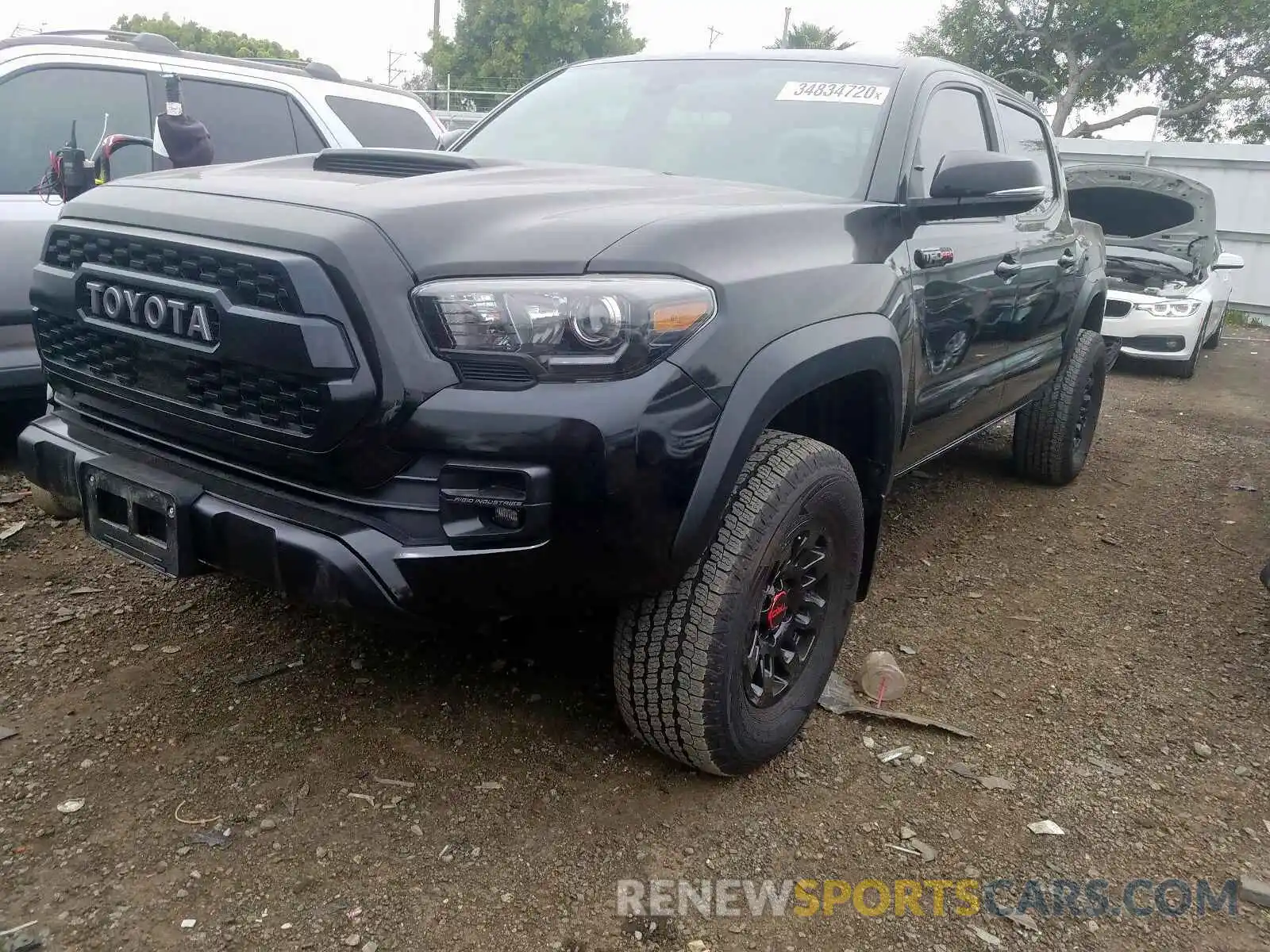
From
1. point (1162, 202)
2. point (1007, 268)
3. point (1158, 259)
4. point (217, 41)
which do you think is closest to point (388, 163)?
point (1007, 268)

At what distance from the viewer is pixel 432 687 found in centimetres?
280

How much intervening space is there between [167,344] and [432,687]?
1183 mm

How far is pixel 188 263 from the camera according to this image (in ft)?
6.75

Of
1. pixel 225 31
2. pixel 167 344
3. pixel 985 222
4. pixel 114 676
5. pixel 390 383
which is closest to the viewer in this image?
pixel 390 383

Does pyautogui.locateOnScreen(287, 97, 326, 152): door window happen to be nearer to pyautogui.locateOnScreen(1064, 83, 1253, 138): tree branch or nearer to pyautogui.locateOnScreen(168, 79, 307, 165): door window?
pyautogui.locateOnScreen(168, 79, 307, 165): door window

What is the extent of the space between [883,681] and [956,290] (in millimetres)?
1241

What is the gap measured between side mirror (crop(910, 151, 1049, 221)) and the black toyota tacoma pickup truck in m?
0.01

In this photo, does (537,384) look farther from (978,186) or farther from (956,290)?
(956,290)

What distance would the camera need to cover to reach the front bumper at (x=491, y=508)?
1.89 meters

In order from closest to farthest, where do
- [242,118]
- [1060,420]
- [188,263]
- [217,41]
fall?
1. [188,263]
2. [1060,420]
3. [242,118]
4. [217,41]

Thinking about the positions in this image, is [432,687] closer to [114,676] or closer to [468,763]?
[468,763]

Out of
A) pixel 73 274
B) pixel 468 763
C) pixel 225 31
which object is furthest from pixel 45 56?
pixel 225 31

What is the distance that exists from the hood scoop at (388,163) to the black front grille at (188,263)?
517mm

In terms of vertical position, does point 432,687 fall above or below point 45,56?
below
